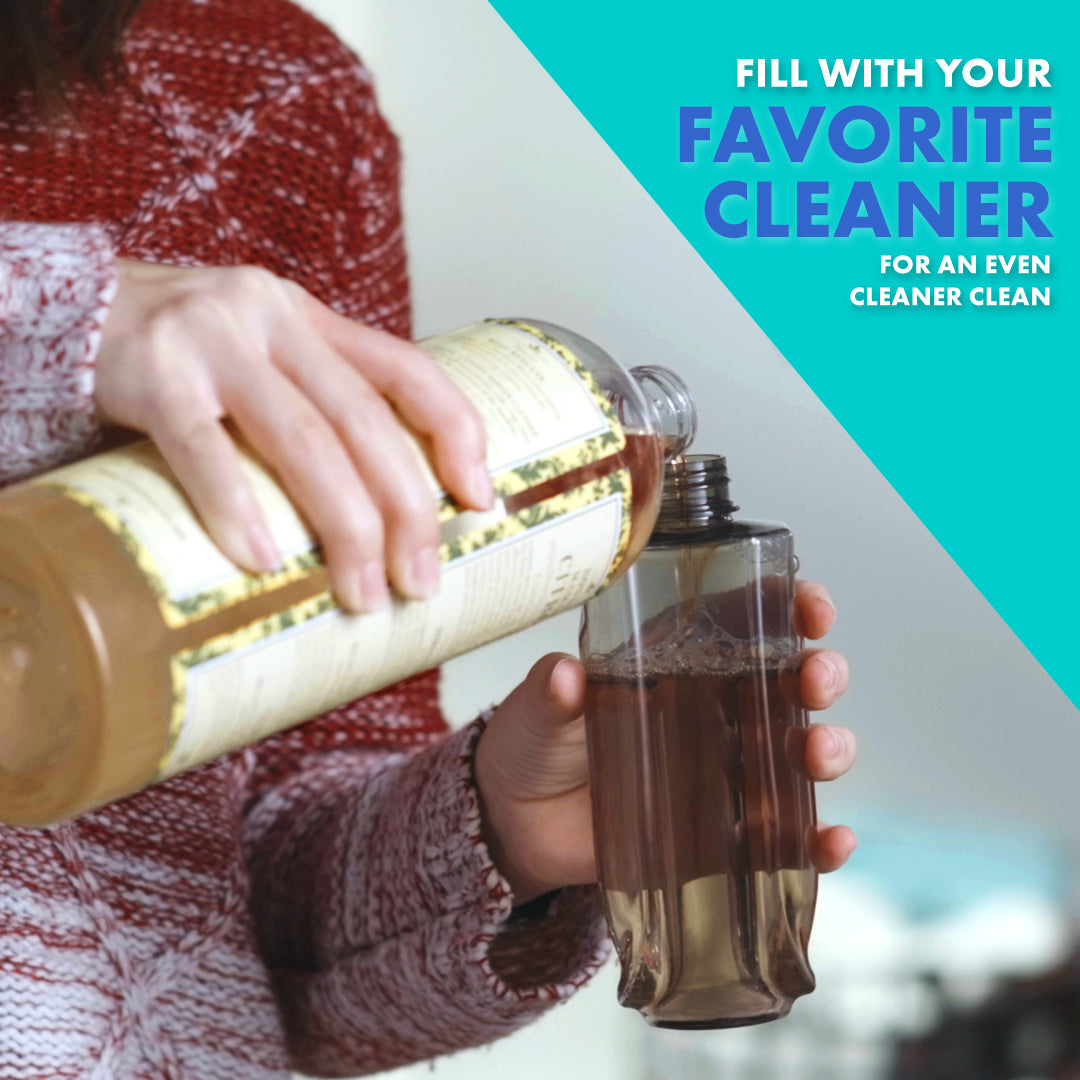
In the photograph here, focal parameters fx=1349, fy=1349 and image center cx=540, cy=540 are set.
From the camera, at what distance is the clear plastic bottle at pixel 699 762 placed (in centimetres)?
53

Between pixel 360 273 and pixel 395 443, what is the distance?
401 mm

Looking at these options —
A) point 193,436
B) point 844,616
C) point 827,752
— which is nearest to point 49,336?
point 193,436

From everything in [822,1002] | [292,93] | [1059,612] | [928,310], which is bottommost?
[822,1002]

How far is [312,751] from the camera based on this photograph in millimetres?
752

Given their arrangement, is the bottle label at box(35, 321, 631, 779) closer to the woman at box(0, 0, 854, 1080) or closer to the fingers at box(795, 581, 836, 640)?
the woman at box(0, 0, 854, 1080)

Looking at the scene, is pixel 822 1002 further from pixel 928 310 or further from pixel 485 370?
pixel 485 370

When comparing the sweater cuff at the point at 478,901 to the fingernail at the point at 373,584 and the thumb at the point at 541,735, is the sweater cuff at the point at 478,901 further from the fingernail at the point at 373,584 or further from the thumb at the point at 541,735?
the fingernail at the point at 373,584

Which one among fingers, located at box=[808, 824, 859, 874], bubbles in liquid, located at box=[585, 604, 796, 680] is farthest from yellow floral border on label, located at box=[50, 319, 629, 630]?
fingers, located at box=[808, 824, 859, 874]

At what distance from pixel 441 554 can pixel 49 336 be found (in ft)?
0.46

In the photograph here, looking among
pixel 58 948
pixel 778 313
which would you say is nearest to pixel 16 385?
pixel 58 948

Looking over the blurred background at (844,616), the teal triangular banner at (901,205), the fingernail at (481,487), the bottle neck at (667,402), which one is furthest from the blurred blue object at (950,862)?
the fingernail at (481,487)

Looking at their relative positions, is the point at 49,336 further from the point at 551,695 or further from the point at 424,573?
the point at 551,695

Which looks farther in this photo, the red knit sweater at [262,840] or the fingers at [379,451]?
the red knit sweater at [262,840]

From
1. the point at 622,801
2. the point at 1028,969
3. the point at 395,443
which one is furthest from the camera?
the point at 1028,969
